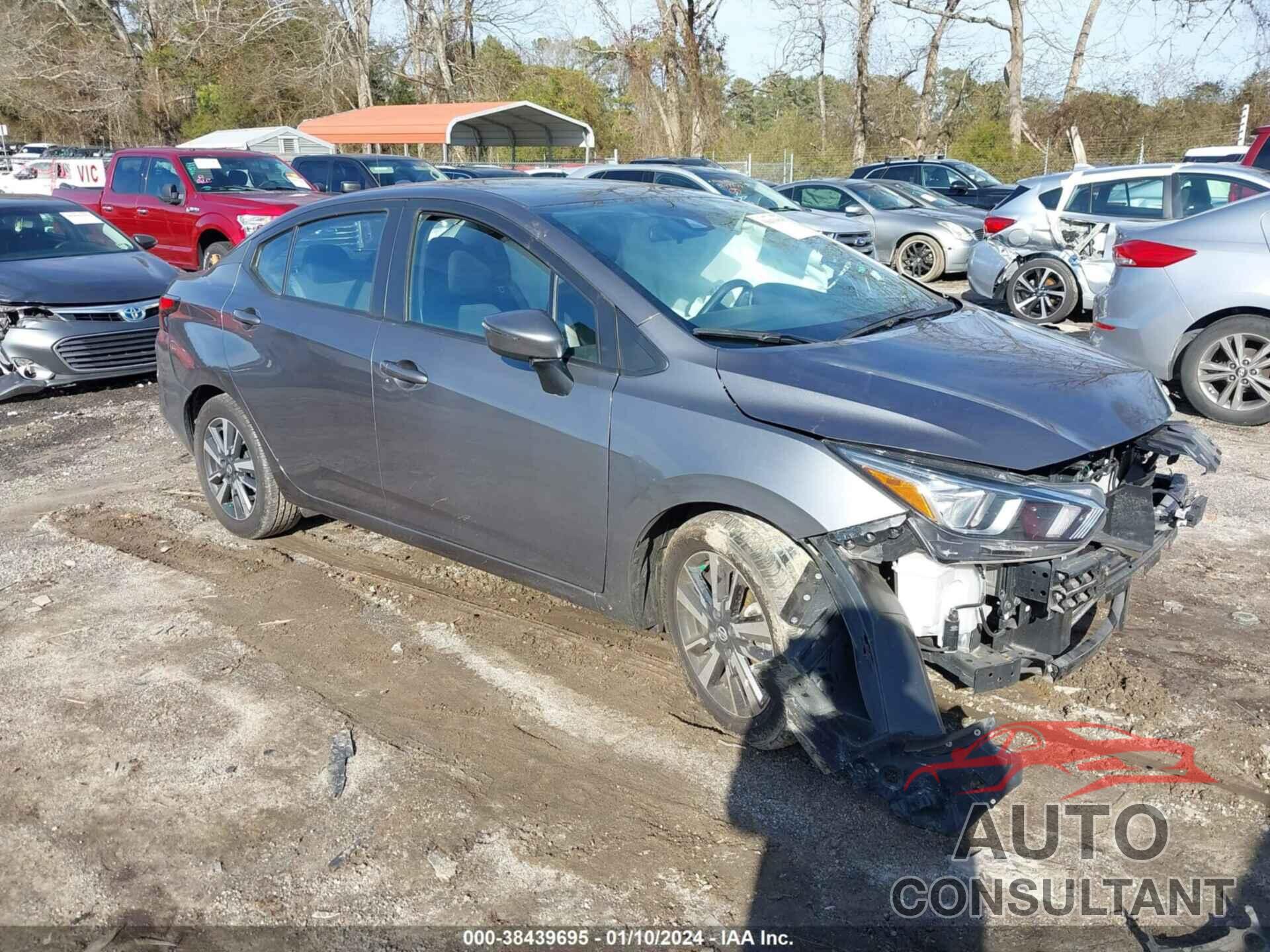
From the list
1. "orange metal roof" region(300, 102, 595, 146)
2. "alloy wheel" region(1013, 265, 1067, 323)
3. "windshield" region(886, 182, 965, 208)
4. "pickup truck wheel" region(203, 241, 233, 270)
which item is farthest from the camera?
"orange metal roof" region(300, 102, 595, 146)

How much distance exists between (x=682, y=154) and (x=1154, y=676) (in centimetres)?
3379

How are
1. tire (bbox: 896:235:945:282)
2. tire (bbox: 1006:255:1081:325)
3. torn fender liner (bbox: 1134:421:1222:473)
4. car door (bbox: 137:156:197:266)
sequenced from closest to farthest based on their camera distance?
1. torn fender liner (bbox: 1134:421:1222:473)
2. tire (bbox: 1006:255:1081:325)
3. car door (bbox: 137:156:197:266)
4. tire (bbox: 896:235:945:282)

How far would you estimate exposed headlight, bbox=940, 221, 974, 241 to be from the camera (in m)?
15.4

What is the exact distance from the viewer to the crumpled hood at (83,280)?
27.8 ft

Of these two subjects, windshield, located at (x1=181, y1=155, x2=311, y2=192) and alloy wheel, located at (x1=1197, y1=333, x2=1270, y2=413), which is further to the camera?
windshield, located at (x1=181, y1=155, x2=311, y2=192)

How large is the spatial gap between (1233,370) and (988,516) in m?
5.21

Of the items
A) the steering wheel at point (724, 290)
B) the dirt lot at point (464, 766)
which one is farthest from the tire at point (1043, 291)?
the steering wheel at point (724, 290)

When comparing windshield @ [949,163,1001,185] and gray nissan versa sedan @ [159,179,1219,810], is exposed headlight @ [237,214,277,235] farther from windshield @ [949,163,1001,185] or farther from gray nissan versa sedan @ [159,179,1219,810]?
windshield @ [949,163,1001,185]

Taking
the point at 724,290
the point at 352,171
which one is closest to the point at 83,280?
the point at 724,290

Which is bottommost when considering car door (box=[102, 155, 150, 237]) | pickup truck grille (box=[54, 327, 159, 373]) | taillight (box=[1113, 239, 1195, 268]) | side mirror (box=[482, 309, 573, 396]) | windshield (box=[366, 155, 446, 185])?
pickup truck grille (box=[54, 327, 159, 373])

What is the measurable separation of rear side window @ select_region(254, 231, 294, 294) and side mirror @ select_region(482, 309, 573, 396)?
5.50ft

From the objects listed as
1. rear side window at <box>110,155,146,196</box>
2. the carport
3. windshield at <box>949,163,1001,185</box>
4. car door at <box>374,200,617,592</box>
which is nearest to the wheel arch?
car door at <box>374,200,617,592</box>

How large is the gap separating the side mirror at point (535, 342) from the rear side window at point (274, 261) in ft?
5.50

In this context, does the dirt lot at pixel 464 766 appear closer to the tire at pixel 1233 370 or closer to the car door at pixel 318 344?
the car door at pixel 318 344
